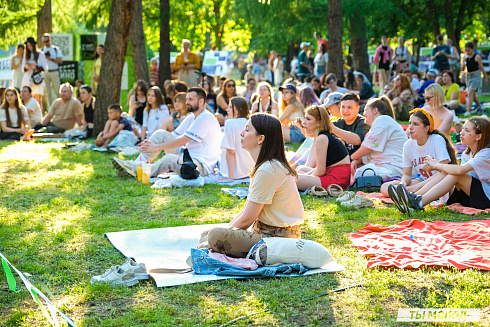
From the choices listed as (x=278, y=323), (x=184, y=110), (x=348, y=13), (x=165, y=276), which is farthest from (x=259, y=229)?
(x=348, y=13)

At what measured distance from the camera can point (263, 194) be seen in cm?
439

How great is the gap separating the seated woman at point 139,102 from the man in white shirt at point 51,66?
16.5 ft

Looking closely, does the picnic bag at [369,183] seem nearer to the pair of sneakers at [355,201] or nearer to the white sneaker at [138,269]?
the pair of sneakers at [355,201]

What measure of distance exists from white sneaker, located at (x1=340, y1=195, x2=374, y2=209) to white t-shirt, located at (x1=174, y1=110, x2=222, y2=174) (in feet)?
8.14

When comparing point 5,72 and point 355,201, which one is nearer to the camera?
point 355,201

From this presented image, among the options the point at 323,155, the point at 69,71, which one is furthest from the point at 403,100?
the point at 69,71

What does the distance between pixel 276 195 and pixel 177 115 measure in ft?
21.9

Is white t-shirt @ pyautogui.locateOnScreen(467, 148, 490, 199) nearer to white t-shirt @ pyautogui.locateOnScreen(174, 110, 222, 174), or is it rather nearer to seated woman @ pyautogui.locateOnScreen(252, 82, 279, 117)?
white t-shirt @ pyautogui.locateOnScreen(174, 110, 222, 174)

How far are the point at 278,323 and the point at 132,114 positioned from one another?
9.72m

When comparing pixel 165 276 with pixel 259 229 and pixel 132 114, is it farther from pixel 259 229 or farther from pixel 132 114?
pixel 132 114

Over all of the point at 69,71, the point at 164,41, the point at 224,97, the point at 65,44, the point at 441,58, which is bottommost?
the point at 224,97

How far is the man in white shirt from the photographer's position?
16.5 meters

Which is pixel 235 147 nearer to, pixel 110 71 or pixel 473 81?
pixel 110 71

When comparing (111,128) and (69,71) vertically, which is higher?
(69,71)
